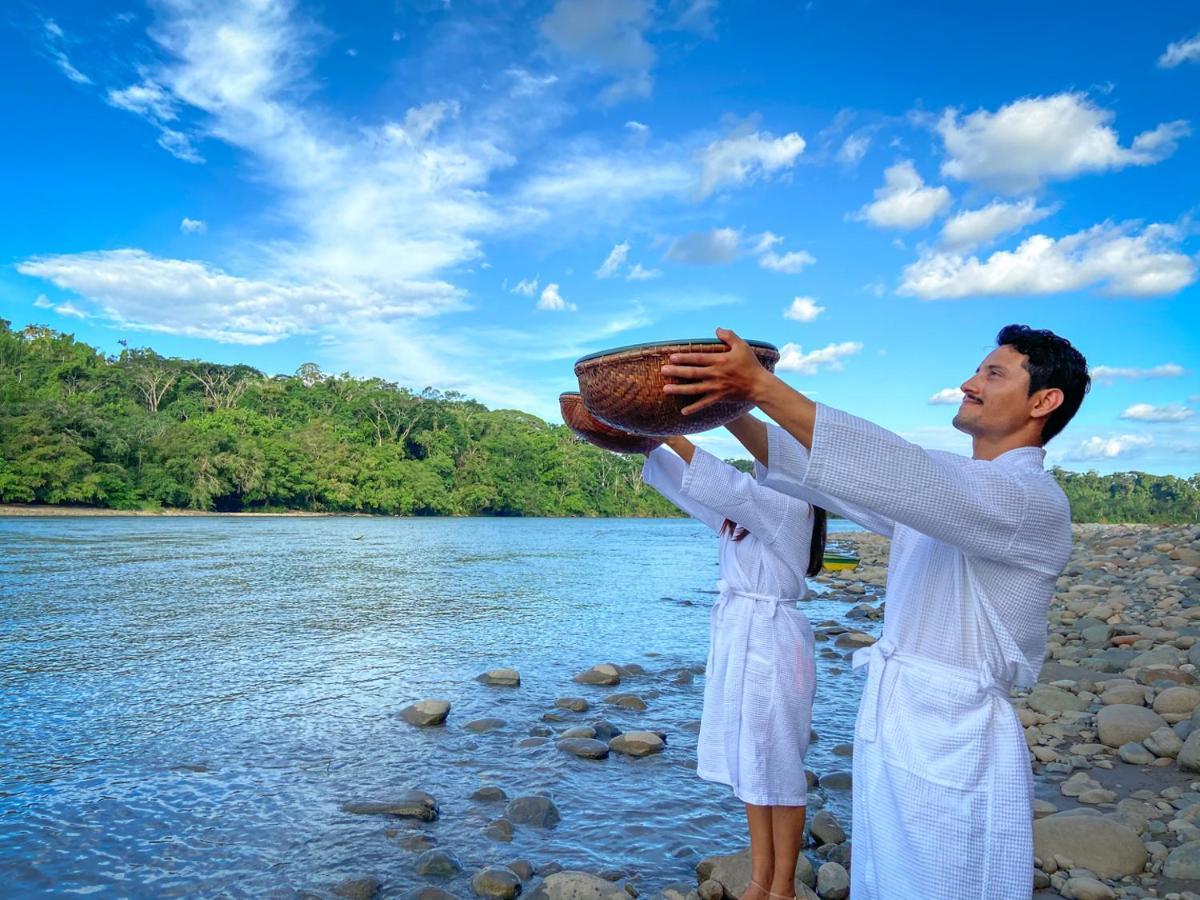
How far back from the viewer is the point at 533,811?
4516 millimetres

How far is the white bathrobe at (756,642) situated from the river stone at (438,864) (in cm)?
155

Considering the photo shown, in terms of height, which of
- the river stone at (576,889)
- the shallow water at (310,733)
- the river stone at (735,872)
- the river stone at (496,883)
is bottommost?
the shallow water at (310,733)

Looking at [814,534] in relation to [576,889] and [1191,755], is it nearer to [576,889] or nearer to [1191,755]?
[576,889]

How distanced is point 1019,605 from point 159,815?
15.6 ft

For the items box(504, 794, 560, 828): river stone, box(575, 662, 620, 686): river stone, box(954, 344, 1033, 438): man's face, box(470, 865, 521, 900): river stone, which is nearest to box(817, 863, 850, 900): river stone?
box(470, 865, 521, 900): river stone

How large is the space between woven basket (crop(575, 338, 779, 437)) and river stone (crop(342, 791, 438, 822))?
368 centimetres

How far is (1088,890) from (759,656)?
1.78m

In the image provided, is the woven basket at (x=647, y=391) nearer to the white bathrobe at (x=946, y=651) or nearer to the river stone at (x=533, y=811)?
the white bathrobe at (x=946, y=651)

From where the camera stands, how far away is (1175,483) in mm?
65812

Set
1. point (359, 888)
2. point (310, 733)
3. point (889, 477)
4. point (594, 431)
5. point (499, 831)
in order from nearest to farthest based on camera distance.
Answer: point (889, 477) < point (594, 431) < point (359, 888) < point (499, 831) < point (310, 733)

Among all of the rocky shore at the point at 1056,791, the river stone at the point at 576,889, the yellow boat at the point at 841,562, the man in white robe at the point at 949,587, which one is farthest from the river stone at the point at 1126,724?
the yellow boat at the point at 841,562

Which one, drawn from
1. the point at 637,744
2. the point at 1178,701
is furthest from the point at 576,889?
the point at 1178,701

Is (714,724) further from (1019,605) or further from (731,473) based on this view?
(1019,605)

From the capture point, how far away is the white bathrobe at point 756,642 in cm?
284
